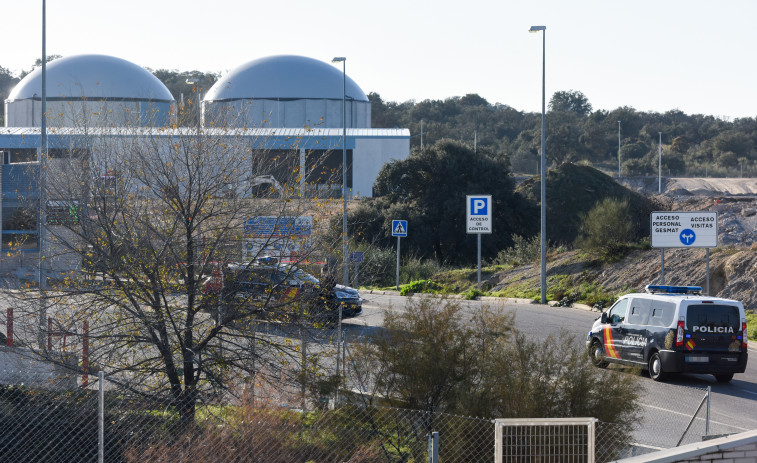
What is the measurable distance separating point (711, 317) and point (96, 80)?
2584 inches

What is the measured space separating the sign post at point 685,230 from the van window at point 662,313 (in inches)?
345

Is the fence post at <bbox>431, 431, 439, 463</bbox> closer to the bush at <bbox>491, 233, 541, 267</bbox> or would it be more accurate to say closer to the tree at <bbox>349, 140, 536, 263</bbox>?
the bush at <bbox>491, 233, 541, 267</bbox>

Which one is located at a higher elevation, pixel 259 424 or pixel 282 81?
pixel 282 81

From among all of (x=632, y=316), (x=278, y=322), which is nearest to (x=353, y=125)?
(x=632, y=316)

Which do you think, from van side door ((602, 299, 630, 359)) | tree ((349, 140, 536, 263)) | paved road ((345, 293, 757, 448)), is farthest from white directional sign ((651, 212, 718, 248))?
tree ((349, 140, 536, 263))

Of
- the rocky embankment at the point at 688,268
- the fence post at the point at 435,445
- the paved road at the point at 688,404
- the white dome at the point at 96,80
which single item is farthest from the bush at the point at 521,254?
the white dome at the point at 96,80

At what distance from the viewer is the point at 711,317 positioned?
51.3 ft

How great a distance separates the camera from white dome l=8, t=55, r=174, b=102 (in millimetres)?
70438

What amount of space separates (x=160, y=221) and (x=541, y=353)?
5266 mm

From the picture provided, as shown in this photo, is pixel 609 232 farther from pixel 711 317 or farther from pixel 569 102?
pixel 569 102

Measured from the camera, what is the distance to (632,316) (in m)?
16.7

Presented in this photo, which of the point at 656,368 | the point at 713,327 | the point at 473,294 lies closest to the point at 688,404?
the point at 656,368

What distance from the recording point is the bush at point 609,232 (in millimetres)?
32344

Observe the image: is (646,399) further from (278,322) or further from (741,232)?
(741,232)
